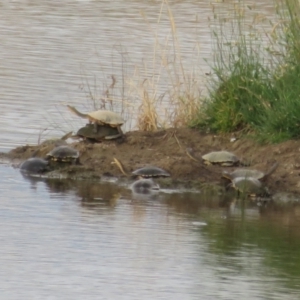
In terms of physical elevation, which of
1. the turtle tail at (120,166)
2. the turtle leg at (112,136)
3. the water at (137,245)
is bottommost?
the water at (137,245)

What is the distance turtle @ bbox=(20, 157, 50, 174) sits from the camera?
1093 cm

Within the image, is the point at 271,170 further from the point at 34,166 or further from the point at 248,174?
the point at 34,166

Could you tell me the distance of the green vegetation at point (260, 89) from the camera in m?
11.2

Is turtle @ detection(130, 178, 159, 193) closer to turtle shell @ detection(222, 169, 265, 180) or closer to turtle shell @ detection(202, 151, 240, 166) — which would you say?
turtle shell @ detection(222, 169, 265, 180)

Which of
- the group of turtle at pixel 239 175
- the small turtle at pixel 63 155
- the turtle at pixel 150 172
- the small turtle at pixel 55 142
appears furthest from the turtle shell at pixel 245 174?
the small turtle at pixel 55 142

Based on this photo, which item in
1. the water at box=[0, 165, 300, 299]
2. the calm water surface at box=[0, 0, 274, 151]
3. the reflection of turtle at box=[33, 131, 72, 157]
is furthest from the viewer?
the calm water surface at box=[0, 0, 274, 151]

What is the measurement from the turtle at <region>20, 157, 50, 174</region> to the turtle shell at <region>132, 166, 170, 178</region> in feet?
2.79

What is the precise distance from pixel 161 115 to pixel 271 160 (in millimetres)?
2423

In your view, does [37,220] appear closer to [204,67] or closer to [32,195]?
[32,195]

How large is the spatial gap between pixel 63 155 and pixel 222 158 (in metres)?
1.40

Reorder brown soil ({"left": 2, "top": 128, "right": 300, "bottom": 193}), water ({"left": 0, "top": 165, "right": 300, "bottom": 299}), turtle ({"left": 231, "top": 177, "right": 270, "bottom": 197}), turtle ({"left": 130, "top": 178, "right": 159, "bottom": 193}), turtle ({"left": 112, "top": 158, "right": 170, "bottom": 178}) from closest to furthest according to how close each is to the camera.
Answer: water ({"left": 0, "top": 165, "right": 300, "bottom": 299})
turtle ({"left": 231, "top": 177, "right": 270, "bottom": 197})
turtle ({"left": 130, "top": 178, "right": 159, "bottom": 193})
turtle ({"left": 112, "top": 158, "right": 170, "bottom": 178})
brown soil ({"left": 2, "top": 128, "right": 300, "bottom": 193})

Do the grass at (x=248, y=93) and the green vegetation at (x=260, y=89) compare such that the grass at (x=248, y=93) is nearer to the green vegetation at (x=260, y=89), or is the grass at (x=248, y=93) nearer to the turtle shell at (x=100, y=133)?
the green vegetation at (x=260, y=89)

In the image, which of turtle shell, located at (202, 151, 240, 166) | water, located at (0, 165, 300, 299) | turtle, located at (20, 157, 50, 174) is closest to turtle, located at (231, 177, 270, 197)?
water, located at (0, 165, 300, 299)

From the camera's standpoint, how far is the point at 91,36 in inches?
813
